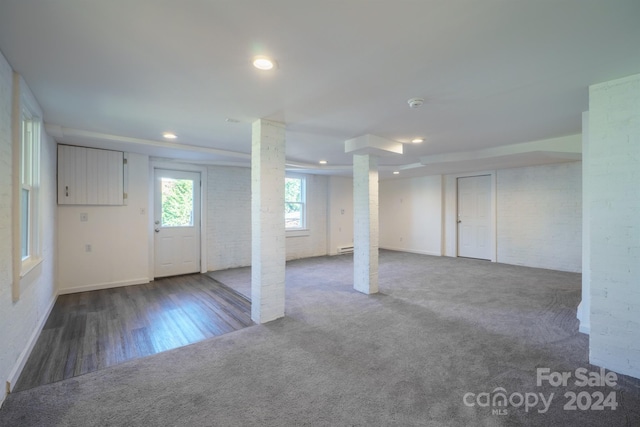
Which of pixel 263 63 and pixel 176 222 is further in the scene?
pixel 176 222

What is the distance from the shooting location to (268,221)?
3.30m

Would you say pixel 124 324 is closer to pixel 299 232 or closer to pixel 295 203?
pixel 299 232

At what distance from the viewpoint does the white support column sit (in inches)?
172

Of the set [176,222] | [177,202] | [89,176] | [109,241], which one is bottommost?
[109,241]

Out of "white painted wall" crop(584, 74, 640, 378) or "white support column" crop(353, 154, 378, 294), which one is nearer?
"white painted wall" crop(584, 74, 640, 378)

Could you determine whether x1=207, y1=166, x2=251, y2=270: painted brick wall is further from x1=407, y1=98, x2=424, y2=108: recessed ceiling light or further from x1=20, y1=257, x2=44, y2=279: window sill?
x1=407, y1=98, x2=424, y2=108: recessed ceiling light

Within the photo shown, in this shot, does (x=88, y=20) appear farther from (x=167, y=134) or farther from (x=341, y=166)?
(x=341, y=166)

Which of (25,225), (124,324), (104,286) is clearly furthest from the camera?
(104,286)

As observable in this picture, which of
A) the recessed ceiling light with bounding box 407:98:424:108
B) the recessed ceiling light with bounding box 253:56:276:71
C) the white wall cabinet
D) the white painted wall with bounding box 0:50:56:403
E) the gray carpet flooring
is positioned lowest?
the gray carpet flooring

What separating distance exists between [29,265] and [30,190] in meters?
0.80

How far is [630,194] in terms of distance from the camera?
2.21 m

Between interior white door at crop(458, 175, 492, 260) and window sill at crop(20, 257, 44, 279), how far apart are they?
319 inches

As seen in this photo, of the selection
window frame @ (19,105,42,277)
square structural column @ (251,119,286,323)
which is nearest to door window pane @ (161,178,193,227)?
window frame @ (19,105,42,277)

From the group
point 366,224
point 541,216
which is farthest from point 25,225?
point 541,216
